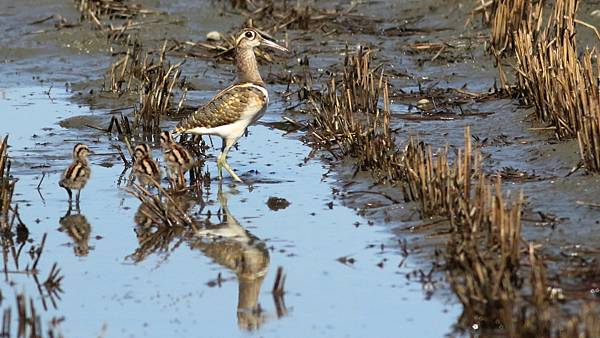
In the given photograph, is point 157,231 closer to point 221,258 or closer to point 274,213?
point 221,258

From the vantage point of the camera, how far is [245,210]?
8938 mm

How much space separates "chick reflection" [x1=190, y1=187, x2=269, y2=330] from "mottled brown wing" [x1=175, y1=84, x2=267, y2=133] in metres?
1.11

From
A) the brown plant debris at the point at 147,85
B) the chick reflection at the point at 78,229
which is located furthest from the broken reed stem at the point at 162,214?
the brown plant debris at the point at 147,85

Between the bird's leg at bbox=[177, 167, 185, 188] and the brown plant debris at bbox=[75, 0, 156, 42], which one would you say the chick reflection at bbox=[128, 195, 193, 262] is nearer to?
the bird's leg at bbox=[177, 167, 185, 188]

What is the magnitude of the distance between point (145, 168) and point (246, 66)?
4.75ft

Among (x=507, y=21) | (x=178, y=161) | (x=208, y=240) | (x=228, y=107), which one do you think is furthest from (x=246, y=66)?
(x=507, y=21)

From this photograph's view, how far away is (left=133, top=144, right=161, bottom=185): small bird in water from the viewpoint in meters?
9.33

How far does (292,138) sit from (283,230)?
3.19 metres

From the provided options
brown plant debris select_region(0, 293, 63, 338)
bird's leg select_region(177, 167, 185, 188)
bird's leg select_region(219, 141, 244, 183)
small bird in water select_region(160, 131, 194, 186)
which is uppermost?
brown plant debris select_region(0, 293, 63, 338)

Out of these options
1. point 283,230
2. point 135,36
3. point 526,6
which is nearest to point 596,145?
point 283,230

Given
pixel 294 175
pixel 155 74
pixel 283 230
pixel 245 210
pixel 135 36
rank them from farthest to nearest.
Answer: pixel 135 36 → pixel 155 74 → pixel 294 175 → pixel 245 210 → pixel 283 230

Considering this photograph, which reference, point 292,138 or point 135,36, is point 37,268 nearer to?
point 292,138

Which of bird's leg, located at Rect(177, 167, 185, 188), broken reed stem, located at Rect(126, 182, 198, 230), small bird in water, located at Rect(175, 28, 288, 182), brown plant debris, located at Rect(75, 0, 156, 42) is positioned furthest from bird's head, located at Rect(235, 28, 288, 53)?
brown plant debris, located at Rect(75, 0, 156, 42)

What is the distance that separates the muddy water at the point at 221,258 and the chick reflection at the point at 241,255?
0.01 m
